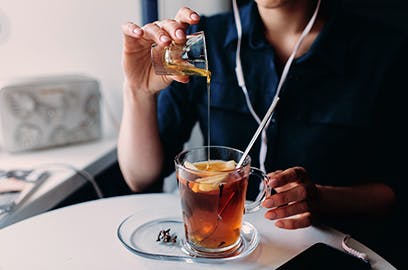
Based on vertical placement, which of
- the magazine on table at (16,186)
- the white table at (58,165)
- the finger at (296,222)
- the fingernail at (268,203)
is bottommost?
the white table at (58,165)

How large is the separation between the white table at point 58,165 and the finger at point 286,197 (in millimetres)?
609

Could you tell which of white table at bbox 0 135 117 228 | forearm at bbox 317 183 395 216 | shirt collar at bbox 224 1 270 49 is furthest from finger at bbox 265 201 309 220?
white table at bbox 0 135 117 228

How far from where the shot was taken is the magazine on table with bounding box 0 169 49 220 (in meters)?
1.07

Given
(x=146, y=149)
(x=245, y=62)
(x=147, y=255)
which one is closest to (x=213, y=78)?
(x=245, y=62)

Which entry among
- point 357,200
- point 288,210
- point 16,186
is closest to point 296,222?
point 288,210

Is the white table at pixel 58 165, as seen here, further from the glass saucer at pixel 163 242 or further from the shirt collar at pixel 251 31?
the shirt collar at pixel 251 31

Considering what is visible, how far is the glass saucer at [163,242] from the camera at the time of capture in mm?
751

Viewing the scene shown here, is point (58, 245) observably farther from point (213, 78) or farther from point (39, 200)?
point (213, 78)

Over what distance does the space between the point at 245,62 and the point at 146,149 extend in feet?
1.12

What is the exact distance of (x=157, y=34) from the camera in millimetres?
870

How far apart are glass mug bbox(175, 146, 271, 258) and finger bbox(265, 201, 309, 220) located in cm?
4

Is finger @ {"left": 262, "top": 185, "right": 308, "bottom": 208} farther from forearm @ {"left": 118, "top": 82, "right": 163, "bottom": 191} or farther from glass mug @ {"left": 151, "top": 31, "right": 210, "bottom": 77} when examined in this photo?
forearm @ {"left": 118, "top": 82, "right": 163, "bottom": 191}

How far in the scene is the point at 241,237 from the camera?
2.70 feet

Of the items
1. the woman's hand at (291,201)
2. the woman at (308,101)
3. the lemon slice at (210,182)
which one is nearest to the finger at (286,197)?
the woman's hand at (291,201)
